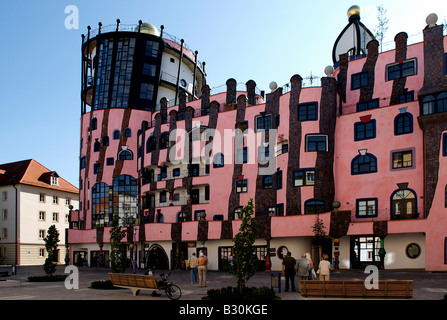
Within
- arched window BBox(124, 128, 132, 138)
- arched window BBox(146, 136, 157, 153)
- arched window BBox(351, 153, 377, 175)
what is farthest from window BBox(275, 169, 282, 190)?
arched window BBox(124, 128, 132, 138)

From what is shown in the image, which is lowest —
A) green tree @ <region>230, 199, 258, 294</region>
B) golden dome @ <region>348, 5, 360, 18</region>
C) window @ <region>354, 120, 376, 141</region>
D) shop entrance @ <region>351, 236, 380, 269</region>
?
shop entrance @ <region>351, 236, 380, 269</region>

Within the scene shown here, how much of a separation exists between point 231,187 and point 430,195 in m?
18.4

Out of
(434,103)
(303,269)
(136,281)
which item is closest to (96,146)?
(434,103)

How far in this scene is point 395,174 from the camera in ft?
122

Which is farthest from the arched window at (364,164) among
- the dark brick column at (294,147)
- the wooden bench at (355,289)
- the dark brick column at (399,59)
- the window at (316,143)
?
the wooden bench at (355,289)

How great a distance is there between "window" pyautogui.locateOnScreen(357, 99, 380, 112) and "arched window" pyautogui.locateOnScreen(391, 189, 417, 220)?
8.12 m

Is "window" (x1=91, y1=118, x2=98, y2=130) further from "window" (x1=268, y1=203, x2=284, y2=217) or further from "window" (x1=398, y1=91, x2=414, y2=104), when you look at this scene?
"window" (x1=398, y1=91, x2=414, y2=104)

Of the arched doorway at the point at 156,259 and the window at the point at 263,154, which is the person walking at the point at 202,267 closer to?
the window at the point at 263,154

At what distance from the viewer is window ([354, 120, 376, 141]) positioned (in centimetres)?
3884

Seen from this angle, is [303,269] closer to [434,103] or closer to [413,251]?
[413,251]

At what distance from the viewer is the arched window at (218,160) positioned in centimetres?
4691

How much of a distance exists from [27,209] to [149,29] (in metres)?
30.5
